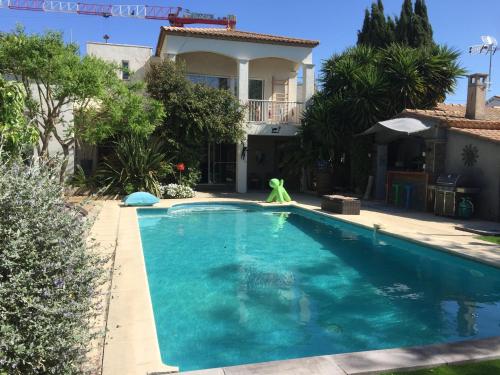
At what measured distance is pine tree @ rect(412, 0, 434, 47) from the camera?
102ft

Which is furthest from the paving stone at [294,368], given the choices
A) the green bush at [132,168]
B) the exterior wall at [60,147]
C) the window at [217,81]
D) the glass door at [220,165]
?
the window at [217,81]

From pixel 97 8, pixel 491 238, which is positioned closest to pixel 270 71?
pixel 491 238

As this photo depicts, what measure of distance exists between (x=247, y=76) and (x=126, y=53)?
5.97 meters

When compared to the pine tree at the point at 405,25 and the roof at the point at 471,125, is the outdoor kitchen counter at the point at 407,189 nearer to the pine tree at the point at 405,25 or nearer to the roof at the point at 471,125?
the roof at the point at 471,125

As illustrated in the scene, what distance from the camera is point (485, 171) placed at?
12.5 meters

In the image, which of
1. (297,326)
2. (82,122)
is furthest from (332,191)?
(297,326)

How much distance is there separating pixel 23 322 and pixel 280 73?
21.5 m

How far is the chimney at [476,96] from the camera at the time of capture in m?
15.3

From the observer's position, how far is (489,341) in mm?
4344

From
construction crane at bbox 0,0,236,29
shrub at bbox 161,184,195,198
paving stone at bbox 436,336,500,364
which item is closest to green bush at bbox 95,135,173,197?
shrub at bbox 161,184,195,198

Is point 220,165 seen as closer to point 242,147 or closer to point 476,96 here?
point 242,147

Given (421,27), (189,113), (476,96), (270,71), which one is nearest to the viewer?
(476,96)

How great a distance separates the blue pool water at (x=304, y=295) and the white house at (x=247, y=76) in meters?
10.2

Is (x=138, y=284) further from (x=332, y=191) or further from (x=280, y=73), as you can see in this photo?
(x=280, y=73)
